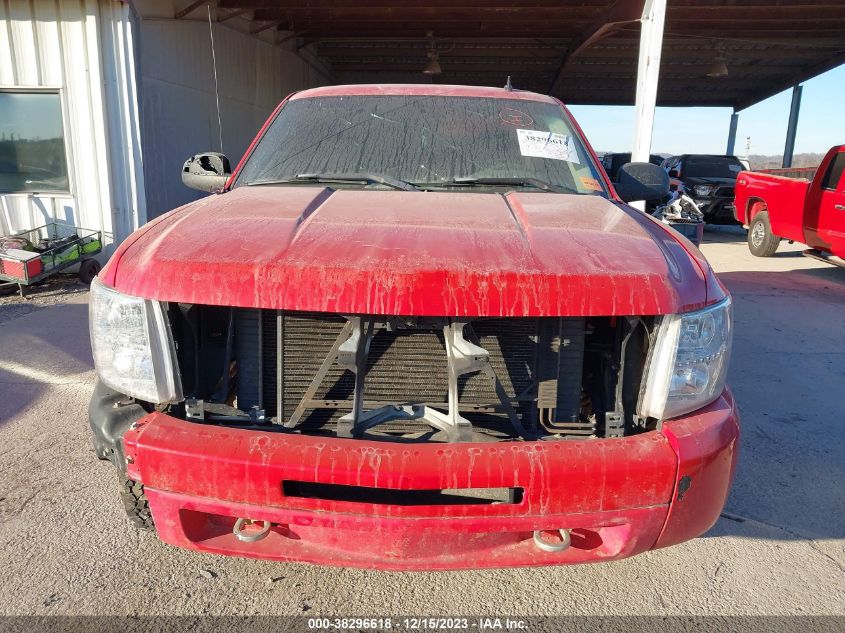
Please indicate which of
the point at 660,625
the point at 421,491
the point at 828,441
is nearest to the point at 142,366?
the point at 421,491

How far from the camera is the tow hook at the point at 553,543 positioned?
5.73 feet

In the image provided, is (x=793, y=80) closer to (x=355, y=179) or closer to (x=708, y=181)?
(x=708, y=181)

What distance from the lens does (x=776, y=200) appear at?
954 cm

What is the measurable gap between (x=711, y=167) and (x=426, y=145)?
1511 centimetres

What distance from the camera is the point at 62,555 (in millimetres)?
2322

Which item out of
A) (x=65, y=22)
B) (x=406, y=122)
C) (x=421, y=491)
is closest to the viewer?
(x=421, y=491)

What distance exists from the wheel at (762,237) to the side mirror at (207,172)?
30.7ft

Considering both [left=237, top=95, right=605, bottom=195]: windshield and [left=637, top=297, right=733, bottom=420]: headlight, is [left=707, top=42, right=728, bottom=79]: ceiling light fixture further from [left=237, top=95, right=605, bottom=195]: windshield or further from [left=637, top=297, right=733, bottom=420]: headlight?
[left=637, top=297, right=733, bottom=420]: headlight

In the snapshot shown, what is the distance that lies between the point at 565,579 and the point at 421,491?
0.85 m

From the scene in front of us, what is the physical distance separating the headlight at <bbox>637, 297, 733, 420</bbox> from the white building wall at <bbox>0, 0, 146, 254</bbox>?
7.37 meters

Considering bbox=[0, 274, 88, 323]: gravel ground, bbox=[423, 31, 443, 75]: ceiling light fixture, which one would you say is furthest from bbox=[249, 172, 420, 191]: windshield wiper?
bbox=[423, 31, 443, 75]: ceiling light fixture

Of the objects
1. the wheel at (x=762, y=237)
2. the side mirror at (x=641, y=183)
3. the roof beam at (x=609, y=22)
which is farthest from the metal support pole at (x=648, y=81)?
the side mirror at (x=641, y=183)

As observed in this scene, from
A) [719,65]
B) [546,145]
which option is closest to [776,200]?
[546,145]

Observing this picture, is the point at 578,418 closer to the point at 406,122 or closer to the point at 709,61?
the point at 406,122
